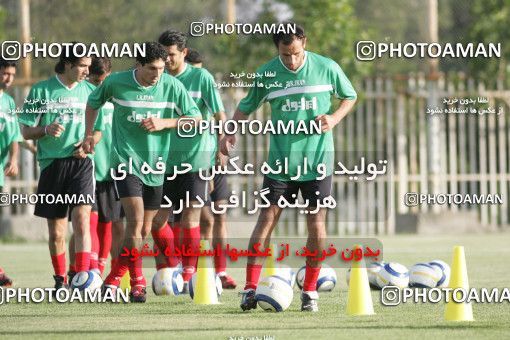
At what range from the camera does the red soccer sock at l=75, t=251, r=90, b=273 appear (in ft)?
39.3

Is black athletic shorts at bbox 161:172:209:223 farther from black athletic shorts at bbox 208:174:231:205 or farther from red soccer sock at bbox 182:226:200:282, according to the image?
black athletic shorts at bbox 208:174:231:205

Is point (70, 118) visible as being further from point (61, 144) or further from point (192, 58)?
point (192, 58)

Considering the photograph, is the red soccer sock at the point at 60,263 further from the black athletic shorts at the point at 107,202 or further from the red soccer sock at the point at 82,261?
the black athletic shorts at the point at 107,202

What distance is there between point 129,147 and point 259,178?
42.8ft

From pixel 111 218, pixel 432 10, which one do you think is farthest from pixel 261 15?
pixel 111 218

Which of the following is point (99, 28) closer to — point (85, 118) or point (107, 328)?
point (85, 118)

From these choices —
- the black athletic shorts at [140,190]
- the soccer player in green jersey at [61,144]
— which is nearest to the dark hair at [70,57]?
the soccer player in green jersey at [61,144]

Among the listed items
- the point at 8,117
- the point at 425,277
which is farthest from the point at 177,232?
the point at 425,277

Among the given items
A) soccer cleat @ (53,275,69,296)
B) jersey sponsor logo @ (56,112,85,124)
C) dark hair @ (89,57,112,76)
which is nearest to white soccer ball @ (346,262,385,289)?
soccer cleat @ (53,275,69,296)

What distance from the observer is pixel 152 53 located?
35.3 ft

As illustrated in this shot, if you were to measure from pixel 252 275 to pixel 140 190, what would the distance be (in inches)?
57.1

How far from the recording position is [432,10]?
2570 centimetres

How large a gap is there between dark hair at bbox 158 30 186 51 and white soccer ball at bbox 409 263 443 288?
3.08 metres

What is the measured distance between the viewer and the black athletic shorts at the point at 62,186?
12.2 meters
